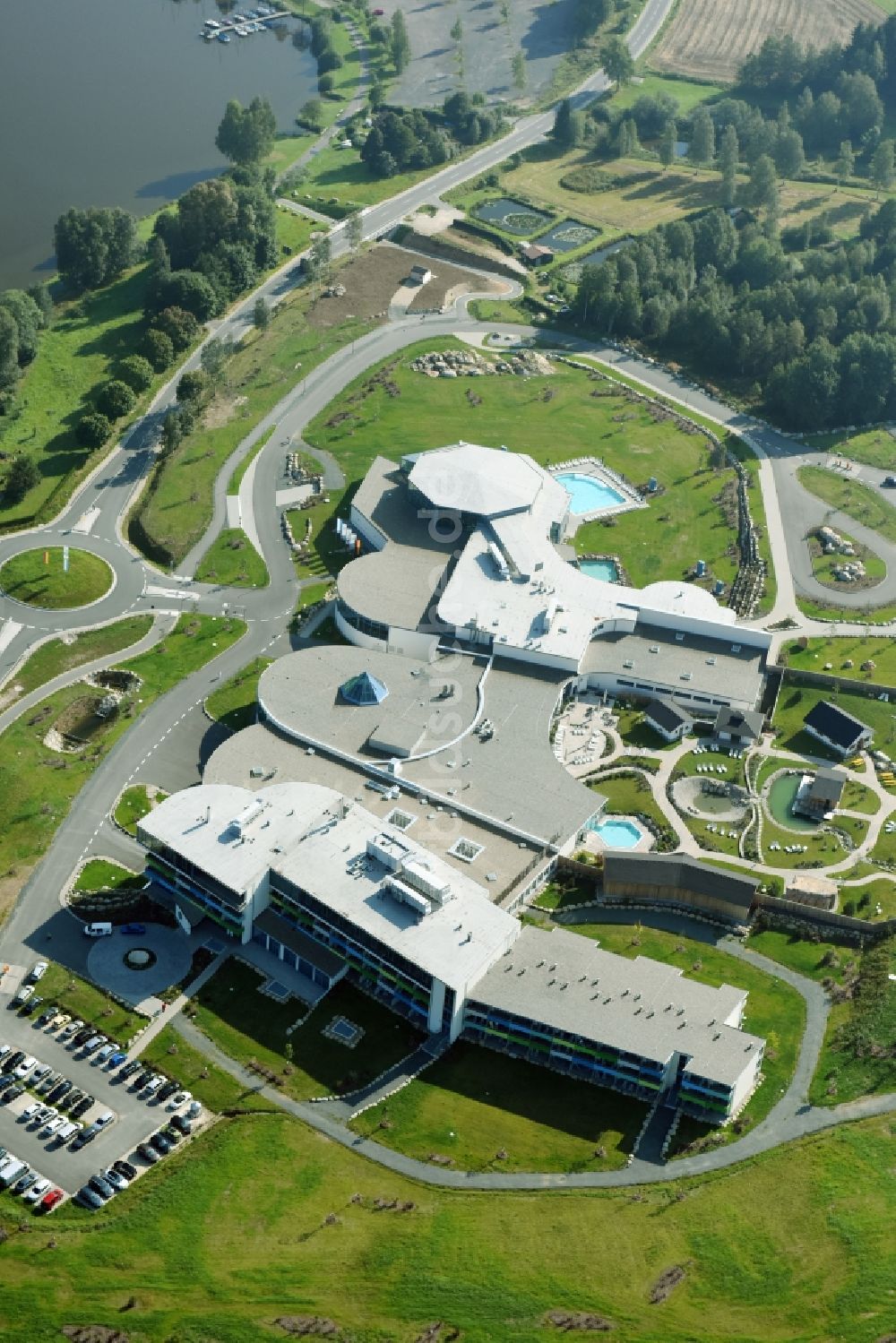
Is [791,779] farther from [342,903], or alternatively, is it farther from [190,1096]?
[190,1096]

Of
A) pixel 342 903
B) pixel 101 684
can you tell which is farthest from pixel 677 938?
pixel 101 684

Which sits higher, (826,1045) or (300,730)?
(300,730)

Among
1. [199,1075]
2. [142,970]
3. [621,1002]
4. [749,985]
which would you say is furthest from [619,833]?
[199,1075]

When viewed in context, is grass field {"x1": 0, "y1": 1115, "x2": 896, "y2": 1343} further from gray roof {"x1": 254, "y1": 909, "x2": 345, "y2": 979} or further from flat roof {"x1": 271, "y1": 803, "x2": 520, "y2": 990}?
flat roof {"x1": 271, "y1": 803, "x2": 520, "y2": 990}

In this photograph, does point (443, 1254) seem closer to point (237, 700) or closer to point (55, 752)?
point (55, 752)

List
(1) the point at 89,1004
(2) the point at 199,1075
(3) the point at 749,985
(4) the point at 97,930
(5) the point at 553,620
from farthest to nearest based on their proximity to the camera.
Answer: (5) the point at 553,620 → (4) the point at 97,930 → (3) the point at 749,985 → (1) the point at 89,1004 → (2) the point at 199,1075

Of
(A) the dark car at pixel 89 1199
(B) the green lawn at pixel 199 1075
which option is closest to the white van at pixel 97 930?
(B) the green lawn at pixel 199 1075
